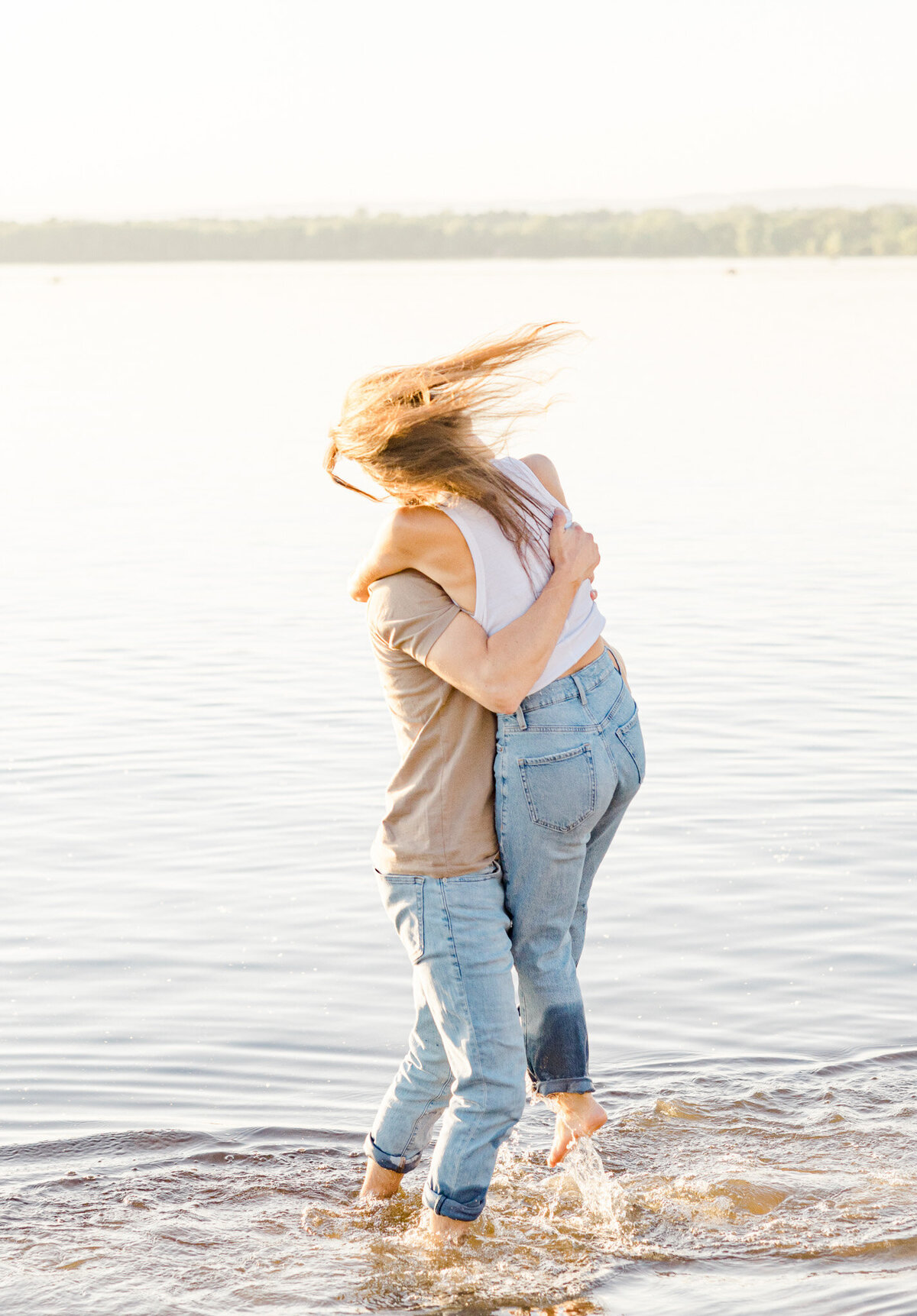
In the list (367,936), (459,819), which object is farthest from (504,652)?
(367,936)

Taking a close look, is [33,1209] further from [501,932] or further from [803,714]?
[803,714]

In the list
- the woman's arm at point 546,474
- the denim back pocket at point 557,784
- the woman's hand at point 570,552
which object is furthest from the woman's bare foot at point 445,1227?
the woman's arm at point 546,474

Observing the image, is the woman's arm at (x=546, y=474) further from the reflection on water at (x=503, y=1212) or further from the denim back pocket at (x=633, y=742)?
the reflection on water at (x=503, y=1212)

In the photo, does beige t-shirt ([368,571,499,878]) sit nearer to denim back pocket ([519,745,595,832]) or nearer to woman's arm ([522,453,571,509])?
denim back pocket ([519,745,595,832])

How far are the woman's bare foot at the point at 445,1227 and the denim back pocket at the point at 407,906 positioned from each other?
2.18 ft

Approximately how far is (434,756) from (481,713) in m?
0.14

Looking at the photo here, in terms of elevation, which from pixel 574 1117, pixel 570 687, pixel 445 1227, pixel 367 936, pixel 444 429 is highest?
pixel 444 429

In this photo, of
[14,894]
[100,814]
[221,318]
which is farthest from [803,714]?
[221,318]

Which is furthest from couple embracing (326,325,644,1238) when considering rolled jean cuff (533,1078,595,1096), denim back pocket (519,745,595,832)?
rolled jean cuff (533,1078,595,1096)

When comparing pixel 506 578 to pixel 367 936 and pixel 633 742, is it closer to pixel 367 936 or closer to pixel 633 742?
pixel 633 742

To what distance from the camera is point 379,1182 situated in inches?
174

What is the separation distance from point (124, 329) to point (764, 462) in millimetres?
41738

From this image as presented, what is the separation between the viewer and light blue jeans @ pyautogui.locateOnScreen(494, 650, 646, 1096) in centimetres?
370

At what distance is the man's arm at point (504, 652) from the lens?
3.60 metres
